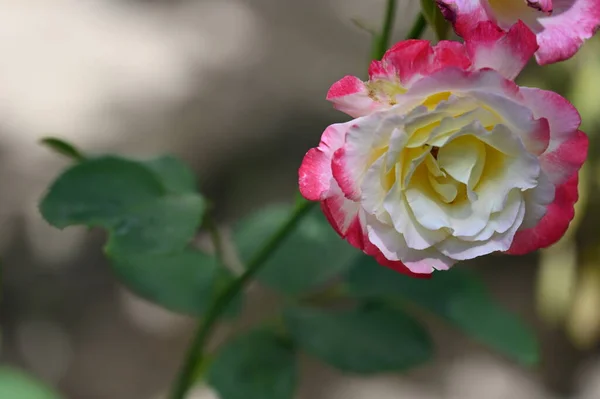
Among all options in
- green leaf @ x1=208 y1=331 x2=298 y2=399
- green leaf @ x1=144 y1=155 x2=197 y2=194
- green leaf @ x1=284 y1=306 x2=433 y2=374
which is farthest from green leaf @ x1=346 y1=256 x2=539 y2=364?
green leaf @ x1=144 y1=155 x2=197 y2=194

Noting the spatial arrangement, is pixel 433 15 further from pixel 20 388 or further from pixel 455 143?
pixel 20 388

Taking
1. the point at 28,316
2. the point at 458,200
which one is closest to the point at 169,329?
the point at 28,316

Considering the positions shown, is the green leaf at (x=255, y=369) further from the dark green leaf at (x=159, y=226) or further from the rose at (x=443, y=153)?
the rose at (x=443, y=153)

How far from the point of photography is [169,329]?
1831 millimetres

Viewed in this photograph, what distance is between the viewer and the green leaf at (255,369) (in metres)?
0.79

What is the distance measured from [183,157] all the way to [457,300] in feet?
3.58

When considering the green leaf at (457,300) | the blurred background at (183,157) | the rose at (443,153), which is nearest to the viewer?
the rose at (443,153)

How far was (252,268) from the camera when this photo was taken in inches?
28.7

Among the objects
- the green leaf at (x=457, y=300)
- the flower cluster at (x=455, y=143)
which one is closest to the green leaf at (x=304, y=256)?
the green leaf at (x=457, y=300)

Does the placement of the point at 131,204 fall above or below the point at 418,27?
below

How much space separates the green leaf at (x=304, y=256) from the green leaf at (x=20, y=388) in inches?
13.3

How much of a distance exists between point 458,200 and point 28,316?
1513 mm

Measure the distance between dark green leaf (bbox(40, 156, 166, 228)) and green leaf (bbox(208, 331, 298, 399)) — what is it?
23cm

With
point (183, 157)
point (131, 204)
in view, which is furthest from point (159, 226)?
point (183, 157)
